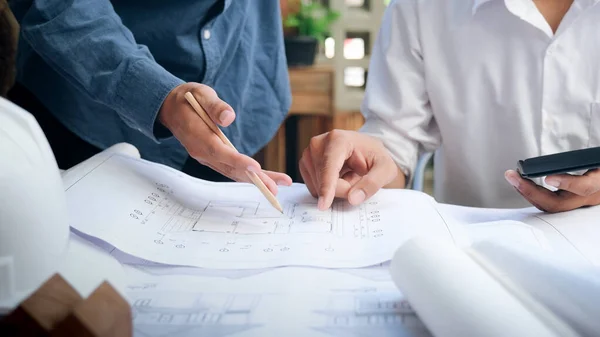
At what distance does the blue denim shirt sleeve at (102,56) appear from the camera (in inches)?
28.5

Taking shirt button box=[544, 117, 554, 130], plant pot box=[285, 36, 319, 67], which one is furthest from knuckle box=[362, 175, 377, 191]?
plant pot box=[285, 36, 319, 67]

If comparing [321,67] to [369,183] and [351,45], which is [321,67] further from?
[369,183]

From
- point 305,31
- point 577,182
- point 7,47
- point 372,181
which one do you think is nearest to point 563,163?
point 577,182

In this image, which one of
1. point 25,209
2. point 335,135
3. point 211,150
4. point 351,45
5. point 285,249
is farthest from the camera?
point 351,45

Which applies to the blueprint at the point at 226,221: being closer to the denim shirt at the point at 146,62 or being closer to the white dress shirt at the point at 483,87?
the denim shirt at the point at 146,62

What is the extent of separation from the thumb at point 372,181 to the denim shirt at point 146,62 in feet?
0.81

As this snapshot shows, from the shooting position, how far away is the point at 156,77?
0.72 meters

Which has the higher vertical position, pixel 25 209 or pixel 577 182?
pixel 25 209

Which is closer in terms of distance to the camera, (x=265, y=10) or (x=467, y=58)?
(x=467, y=58)

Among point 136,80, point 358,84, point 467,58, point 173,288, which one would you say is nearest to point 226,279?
point 173,288

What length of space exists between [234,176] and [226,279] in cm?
20

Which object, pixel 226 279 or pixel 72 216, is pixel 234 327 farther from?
pixel 72 216

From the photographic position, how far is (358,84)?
2.59 metres

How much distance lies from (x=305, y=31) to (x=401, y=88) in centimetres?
130
